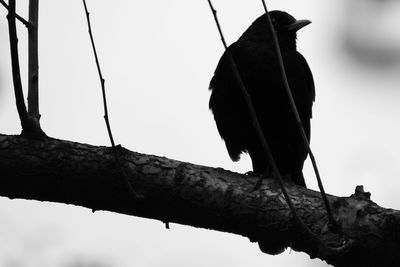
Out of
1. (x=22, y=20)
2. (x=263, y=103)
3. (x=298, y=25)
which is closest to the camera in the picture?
(x=22, y=20)

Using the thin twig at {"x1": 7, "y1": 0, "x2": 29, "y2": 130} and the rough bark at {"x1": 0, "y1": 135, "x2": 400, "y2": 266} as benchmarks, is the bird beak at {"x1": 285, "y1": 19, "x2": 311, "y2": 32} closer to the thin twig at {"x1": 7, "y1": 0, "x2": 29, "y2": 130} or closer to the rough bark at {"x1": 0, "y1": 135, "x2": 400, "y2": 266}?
the rough bark at {"x1": 0, "y1": 135, "x2": 400, "y2": 266}

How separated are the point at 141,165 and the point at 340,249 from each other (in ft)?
3.17

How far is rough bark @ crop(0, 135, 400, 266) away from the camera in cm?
290

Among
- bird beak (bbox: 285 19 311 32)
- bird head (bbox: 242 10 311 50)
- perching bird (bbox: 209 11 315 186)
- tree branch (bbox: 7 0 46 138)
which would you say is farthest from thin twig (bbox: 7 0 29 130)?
bird beak (bbox: 285 19 311 32)

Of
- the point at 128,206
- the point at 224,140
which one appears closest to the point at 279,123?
the point at 224,140

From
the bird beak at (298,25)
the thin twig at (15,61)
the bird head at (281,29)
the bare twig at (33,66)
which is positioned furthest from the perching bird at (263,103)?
the thin twig at (15,61)

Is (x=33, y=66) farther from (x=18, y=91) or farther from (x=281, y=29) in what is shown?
(x=281, y=29)

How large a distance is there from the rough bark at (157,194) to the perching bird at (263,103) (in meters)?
1.38

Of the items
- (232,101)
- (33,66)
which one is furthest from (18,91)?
(232,101)

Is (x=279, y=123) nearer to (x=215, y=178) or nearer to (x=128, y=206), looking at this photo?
(x=215, y=178)

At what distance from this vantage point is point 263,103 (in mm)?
4539

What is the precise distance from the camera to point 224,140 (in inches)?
192

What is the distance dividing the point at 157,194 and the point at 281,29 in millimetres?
2919

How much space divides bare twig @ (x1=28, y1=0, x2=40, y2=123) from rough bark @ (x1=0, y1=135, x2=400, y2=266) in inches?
6.2
